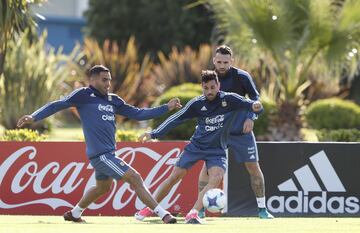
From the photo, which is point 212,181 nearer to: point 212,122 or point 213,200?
point 213,200

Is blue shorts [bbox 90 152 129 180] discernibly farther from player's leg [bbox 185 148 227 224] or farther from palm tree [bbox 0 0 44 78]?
palm tree [bbox 0 0 44 78]

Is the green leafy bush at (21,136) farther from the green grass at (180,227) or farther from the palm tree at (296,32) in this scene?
the palm tree at (296,32)

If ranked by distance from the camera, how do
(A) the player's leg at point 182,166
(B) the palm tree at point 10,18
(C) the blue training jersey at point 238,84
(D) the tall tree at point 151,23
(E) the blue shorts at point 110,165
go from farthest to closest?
1. (D) the tall tree at point 151,23
2. (B) the palm tree at point 10,18
3. (C) the blue training jersey at point 238,84
4. (A) the player's leg at point 182,166
5. (E) the blue shorts at point 110,165

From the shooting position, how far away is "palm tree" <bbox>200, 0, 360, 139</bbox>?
22.3m

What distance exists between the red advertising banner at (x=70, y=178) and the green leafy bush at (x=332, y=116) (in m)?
10.9

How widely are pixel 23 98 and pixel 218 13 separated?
6733 mm

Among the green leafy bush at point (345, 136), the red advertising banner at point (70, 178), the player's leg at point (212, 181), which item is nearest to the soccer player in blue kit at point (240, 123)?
the player's leg at point (212, 181)

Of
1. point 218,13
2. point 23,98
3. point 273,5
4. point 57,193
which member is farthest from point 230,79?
point 23,98

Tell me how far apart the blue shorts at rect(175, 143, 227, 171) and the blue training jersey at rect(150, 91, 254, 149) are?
6 centimetres

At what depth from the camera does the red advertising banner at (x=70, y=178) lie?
47.9ft

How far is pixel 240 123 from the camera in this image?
13047 mm

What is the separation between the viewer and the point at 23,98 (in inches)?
1112

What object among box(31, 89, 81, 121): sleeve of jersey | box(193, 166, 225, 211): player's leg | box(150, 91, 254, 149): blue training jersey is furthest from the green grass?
box(31, 89, 81, 121): sleeve of jersey

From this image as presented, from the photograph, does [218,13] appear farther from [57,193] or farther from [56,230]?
[56,230]
